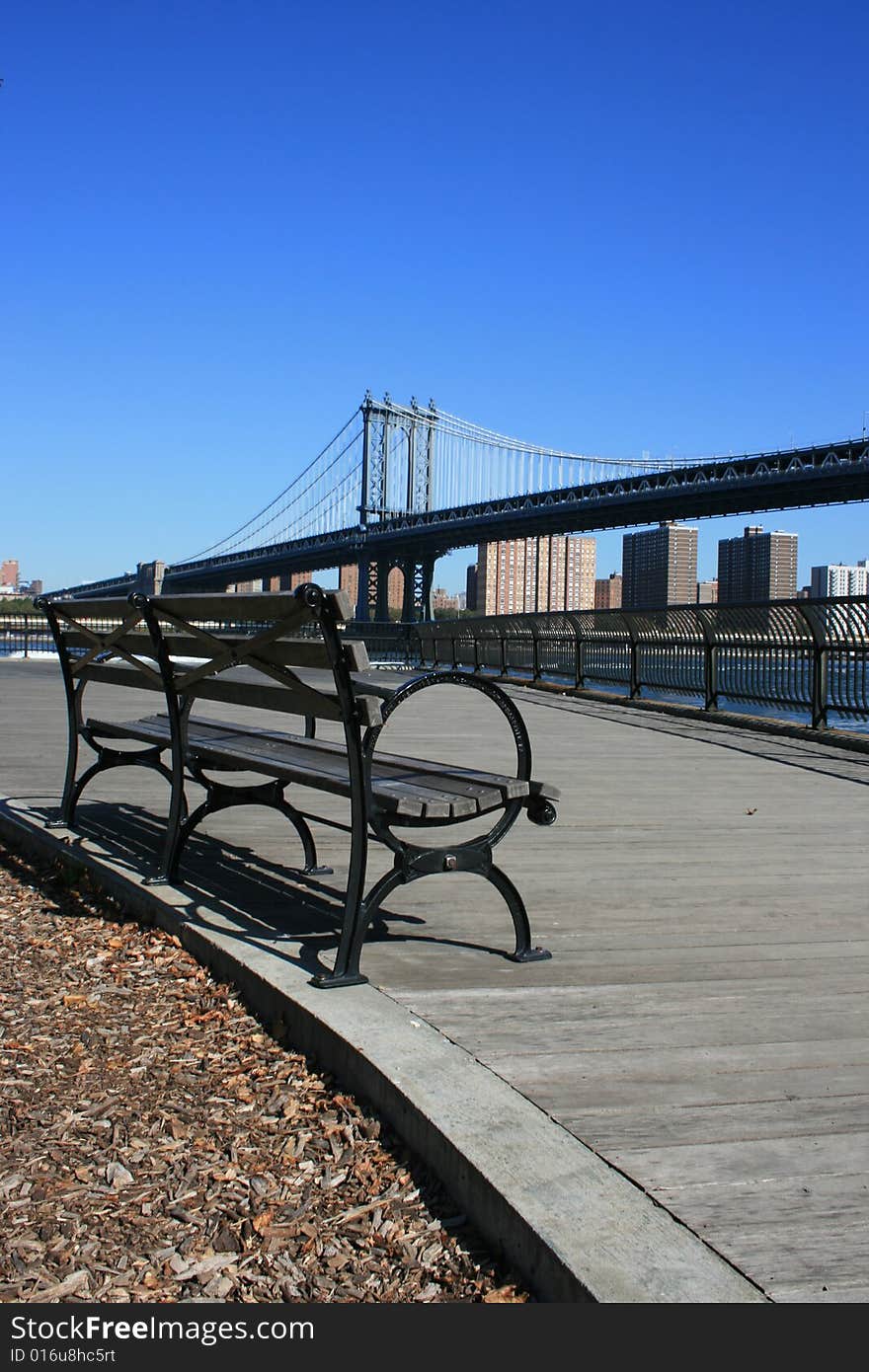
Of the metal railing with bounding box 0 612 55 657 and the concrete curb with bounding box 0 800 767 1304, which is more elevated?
the metal railing with bounding box 0 612 55 657

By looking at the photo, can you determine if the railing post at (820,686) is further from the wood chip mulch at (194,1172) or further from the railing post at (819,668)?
the wood chip mulch at (194,1172)

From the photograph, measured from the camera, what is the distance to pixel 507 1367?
5.37ft

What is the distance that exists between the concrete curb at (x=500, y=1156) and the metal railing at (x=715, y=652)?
7.85 m

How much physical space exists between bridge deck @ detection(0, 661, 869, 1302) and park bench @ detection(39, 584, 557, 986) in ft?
0.80

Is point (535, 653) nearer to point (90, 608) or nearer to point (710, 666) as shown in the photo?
point (710, 666)

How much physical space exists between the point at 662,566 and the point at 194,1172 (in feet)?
183

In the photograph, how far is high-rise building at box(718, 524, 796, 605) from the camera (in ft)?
144

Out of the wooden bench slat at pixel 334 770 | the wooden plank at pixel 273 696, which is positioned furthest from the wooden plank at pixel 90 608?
the wooden bench slat at pixel 334 770

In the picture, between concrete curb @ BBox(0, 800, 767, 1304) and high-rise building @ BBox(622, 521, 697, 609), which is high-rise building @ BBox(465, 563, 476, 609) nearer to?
high-rise building @ BBox(622, 521, 697, 609)

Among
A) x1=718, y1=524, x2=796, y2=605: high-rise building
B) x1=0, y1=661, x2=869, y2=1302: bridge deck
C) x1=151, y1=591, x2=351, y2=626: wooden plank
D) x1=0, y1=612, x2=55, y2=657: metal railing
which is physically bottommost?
x1=0, y1=661, x2=869, y2=1302: bridge deck

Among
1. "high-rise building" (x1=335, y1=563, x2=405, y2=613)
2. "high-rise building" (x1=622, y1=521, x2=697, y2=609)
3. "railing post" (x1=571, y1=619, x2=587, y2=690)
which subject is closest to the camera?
"railing post" (x1=571, y1=619, x2=587, y2=690)

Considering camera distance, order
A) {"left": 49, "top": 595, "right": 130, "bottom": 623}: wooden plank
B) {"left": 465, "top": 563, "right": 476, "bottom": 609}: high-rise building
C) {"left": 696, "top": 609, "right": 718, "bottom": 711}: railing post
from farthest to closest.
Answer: {"left": 465, "top": 563, "right": 476, "bottom": 609}: high-rise building, {"left": 696, "top": 609, "right": 718, "bottom": 711}: railing post, {"left": 49, "top": 595, "right": 130, "bottom": 623}: wooden plank

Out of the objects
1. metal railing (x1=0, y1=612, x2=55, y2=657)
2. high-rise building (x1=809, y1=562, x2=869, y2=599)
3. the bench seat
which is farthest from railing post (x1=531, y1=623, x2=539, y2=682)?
high-rise building (x1=809, y1=562, x2=869, y2=599)

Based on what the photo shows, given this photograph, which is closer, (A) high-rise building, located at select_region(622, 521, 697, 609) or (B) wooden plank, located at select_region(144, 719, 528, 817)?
(B) wooden plank, located at select_region(144, 719, 528, 817)
